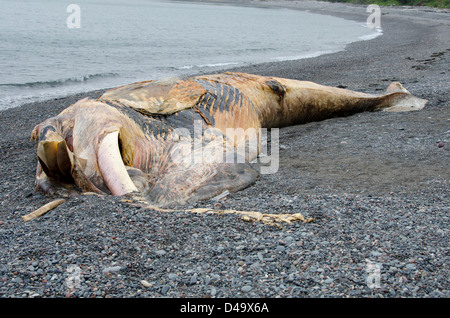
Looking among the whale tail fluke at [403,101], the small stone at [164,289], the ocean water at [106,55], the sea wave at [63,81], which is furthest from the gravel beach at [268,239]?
the sea wave at [63,81]

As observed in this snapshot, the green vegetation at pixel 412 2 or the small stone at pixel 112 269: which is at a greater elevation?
the green vegetation at pixel 412 2

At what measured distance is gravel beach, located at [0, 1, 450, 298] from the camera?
9.00ft

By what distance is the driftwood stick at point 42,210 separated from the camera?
3.90m

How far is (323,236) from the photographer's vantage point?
11.0ft

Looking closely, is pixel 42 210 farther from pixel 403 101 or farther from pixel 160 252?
pixel 403 101

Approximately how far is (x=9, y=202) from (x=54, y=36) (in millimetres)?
26276

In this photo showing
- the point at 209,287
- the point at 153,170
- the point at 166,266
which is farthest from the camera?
the point at 153,170

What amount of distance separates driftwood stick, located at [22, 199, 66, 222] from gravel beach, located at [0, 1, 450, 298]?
0.06 m

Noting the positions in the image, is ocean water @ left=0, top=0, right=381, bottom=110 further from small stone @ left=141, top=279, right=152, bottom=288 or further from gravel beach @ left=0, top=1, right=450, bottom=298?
small stone @ left=141, top=279, right=152, bottom=288

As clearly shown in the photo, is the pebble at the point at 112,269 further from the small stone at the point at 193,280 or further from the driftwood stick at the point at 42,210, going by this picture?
the driftwood stick at the point at 42,210

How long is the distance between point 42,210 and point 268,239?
2.16 metres

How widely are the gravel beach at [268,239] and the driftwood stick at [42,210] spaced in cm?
6
